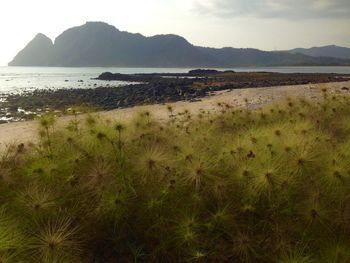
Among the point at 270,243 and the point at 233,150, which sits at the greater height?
the point at 233,150

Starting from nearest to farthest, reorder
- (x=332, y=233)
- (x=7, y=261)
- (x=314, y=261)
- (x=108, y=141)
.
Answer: (x=7, y=261)
(x=314, y=261)
(x=332, y=233)
(x=108, y=141)

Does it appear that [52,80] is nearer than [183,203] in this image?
No

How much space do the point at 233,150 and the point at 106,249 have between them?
1.85 m

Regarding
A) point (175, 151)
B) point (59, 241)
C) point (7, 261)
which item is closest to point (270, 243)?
point (175, 151)

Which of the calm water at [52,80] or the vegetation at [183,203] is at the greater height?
the vegetation at [183,203]

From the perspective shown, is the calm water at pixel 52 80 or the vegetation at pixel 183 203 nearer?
the vegetation at pixel 183 203

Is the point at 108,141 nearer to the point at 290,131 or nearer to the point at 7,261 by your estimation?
the point at 7,261

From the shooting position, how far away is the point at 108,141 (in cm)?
489

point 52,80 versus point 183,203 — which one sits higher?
point 183,203

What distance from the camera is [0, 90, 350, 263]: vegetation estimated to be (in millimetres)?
4031

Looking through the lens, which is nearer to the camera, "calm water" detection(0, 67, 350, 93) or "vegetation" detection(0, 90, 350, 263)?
"vegetation" detection(0, 90, 350, 263)

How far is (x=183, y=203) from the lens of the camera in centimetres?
434

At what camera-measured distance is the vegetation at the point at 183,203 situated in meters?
4.03

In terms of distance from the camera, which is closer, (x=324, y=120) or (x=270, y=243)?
(x=270, y=243)
